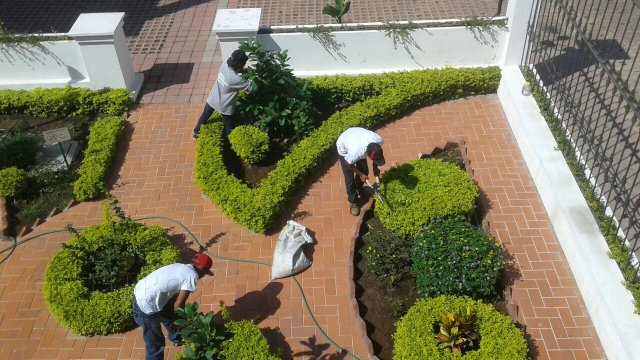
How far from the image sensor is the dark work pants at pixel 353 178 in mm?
7602

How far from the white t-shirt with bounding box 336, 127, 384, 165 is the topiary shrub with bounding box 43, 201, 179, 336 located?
251 centimetres

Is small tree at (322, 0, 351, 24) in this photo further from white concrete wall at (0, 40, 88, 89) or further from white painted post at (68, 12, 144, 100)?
white concrete wall at (0, 40, 88, 89)

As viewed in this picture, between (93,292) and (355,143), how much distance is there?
365 centimetres

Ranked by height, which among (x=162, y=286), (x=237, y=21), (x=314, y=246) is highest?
(x=237, y=21)

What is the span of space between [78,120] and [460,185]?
6.52 meters

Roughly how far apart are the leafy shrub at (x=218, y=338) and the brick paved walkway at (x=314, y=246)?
553mm

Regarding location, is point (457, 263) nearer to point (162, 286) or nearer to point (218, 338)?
point (218, 338)

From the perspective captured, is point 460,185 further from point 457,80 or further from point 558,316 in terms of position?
point 457,80

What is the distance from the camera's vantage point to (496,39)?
9867 mm

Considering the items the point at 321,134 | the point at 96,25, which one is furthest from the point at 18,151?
the point at 321,134

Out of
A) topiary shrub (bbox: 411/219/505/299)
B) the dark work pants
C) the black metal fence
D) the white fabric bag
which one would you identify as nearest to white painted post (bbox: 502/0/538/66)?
the black metal fence

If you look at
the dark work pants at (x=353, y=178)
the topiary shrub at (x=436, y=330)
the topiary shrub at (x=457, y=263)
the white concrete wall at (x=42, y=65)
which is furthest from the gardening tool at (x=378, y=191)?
the white concrete wall at (x=42, y=65)

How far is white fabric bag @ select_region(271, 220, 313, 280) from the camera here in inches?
280

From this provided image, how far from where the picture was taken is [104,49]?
31.2 ft
